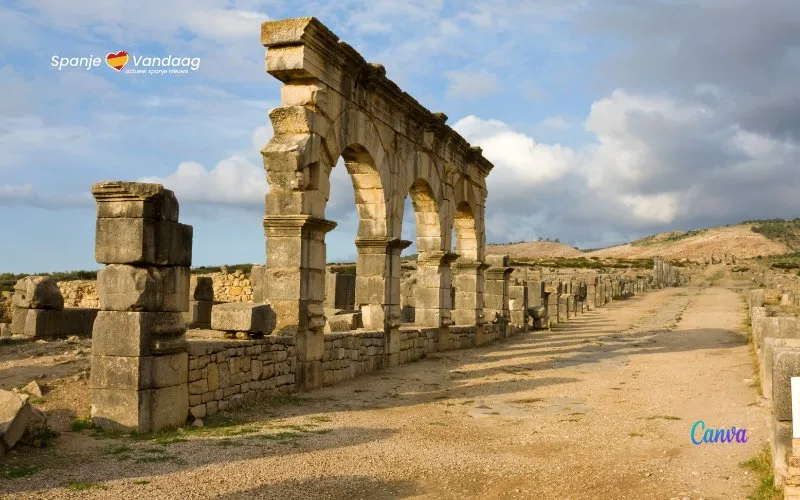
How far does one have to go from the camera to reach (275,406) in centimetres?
962

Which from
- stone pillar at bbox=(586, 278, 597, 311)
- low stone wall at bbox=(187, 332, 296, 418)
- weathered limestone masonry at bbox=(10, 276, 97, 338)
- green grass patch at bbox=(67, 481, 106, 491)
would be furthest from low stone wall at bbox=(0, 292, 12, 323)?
stone pillar at bbox=(586, 278, 597, 311)

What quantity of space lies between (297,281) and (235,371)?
7.22 feet

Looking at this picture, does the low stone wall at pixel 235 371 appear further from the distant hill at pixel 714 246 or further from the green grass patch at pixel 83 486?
the distant hill at pixel 714 246

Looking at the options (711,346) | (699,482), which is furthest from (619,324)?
(699,482)

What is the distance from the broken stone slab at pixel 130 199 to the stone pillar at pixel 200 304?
28.4 feet

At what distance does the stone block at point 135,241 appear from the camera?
25.1 ft

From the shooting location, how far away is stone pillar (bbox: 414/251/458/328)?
57.6 feet

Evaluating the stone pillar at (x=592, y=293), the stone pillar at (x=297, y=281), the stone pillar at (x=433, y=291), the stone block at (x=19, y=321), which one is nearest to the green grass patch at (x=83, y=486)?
the stone pillar at (x=297, y=281)

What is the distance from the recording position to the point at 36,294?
49.6 feet

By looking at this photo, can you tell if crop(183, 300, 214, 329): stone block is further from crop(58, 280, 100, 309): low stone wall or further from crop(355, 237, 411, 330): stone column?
crop(58, 280, 100, 309): low stone wall

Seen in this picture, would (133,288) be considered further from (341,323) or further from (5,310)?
(5,310)

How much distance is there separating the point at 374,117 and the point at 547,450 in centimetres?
826

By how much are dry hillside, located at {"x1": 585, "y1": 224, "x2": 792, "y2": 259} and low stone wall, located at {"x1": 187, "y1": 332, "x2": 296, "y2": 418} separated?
98.5 metres

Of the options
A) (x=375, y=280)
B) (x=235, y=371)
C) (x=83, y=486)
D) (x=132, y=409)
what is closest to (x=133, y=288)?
(x=132, y=409)
